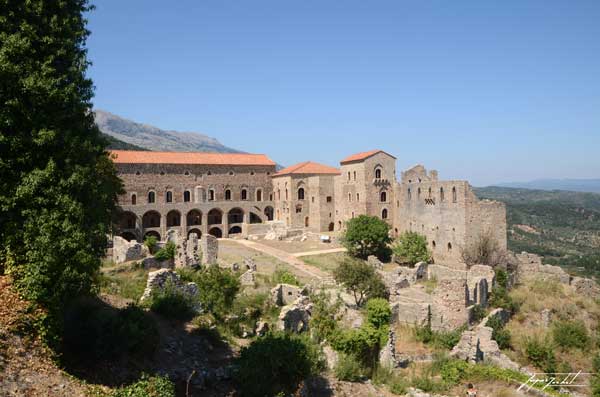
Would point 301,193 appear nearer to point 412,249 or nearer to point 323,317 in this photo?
point 412,249

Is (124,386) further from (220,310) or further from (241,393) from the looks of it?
(220,310)

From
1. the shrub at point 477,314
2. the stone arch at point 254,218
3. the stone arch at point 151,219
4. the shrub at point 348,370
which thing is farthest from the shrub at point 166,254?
the stone arch at point 254,218

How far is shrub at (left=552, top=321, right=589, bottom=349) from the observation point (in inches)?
699

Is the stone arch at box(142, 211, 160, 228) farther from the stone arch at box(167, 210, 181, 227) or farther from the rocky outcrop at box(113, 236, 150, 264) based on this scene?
the rocky outcrop at box(113, 236, 150, 264)

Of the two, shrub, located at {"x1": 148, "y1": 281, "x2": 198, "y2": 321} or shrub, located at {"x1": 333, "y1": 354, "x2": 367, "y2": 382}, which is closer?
shrub, located at {"x1": 333, "y1": 354, "x2": 367, "y2": 382}

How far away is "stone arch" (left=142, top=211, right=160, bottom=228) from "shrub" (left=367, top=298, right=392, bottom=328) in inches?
1460

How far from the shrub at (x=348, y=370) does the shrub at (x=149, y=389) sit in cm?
494

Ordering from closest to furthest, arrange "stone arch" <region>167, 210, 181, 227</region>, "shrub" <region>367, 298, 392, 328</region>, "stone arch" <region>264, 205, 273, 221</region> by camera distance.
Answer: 1. "shrub" <region>367, 298, 392, 328</region>
2. "stone arch" <region>167, 210, 181, 227</region>
3. "stone arch" <region>264, 205, 273, 221</region>

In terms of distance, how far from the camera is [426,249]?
3381 cm

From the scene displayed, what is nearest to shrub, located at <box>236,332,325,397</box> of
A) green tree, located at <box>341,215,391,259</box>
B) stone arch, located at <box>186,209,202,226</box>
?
green tree, located at <box>341,215,391,259</box>

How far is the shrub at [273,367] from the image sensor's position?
9498 mm

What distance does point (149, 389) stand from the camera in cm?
855

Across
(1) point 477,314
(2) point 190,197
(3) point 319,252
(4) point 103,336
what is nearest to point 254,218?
(2) point 190,197

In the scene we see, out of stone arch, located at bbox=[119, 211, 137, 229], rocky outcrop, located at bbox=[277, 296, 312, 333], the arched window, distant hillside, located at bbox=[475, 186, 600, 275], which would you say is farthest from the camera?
distant hillside, located at bbox=[475, 186, 600, 275]
